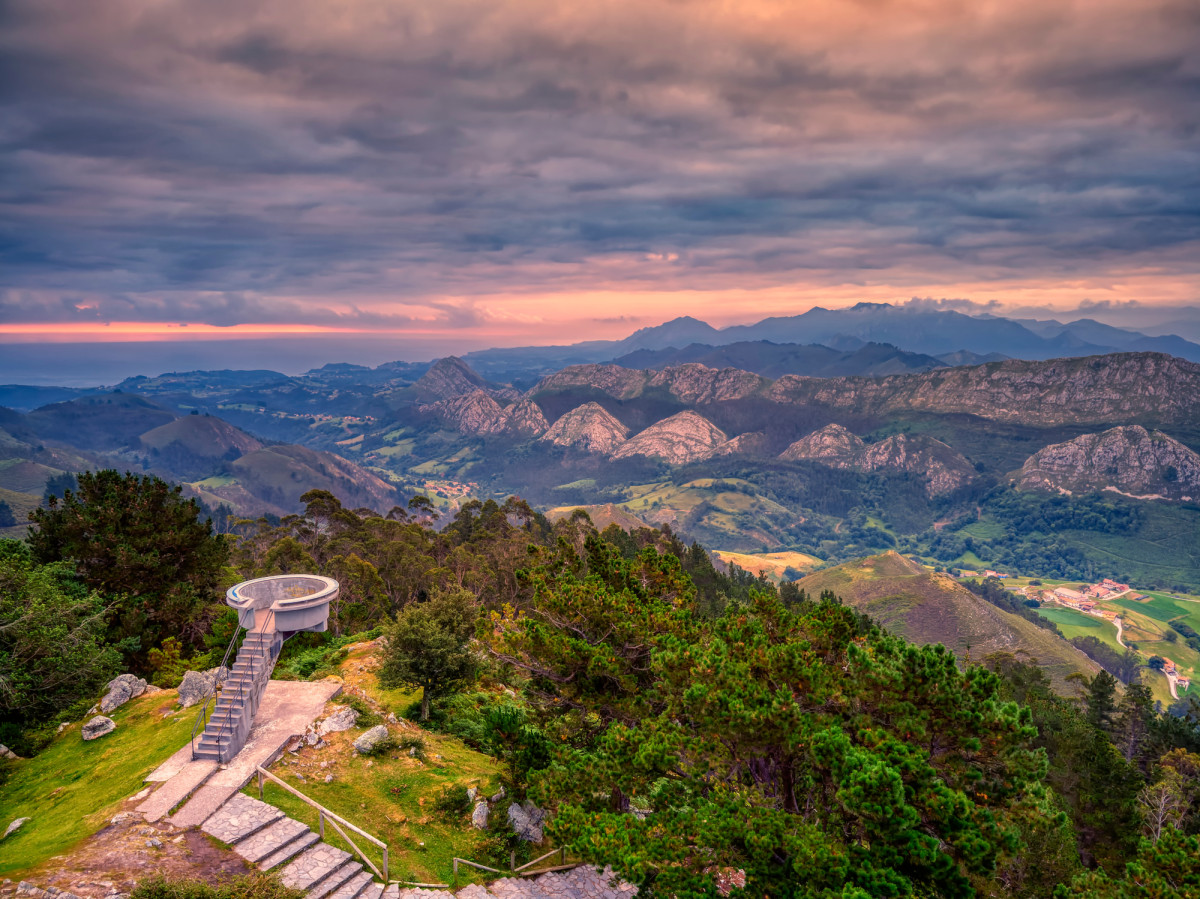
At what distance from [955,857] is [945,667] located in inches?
198

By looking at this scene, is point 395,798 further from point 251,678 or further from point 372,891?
point 251,678

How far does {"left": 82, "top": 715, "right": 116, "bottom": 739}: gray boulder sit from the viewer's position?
→ 30.4 meters

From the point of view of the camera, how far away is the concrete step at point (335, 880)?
2080 centimetres

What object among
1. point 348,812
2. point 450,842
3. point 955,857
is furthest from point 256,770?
point 955,857

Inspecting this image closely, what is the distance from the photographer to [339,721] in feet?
103

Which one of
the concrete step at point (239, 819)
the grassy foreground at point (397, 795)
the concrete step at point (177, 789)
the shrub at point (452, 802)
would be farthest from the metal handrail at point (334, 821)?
the shrub at point (452, 802)

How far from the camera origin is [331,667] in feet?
141

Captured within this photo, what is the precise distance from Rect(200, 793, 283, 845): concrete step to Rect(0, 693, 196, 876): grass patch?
3873mm

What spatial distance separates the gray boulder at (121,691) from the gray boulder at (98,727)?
190cm

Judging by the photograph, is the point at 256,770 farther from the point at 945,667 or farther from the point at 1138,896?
the point at 1138,896

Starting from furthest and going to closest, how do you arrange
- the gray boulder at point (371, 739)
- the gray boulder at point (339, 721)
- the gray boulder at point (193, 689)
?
the gray boulder at point (193, 689)
the gray boulder at point (339, 721)
the gray boulder at point (371, 739)

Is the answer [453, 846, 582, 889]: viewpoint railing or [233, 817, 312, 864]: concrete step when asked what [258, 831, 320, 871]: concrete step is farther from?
[453, 846, 582, 889]: viewpoint railing

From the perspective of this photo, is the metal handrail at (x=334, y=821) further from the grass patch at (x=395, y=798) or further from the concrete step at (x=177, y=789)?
the concrete step at (x=177, y=789)

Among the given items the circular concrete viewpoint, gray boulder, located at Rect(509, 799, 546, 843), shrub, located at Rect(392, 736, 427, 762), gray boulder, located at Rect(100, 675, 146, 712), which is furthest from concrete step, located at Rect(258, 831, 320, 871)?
gray boulder, located at Rect(100, 675, 146, 712)
